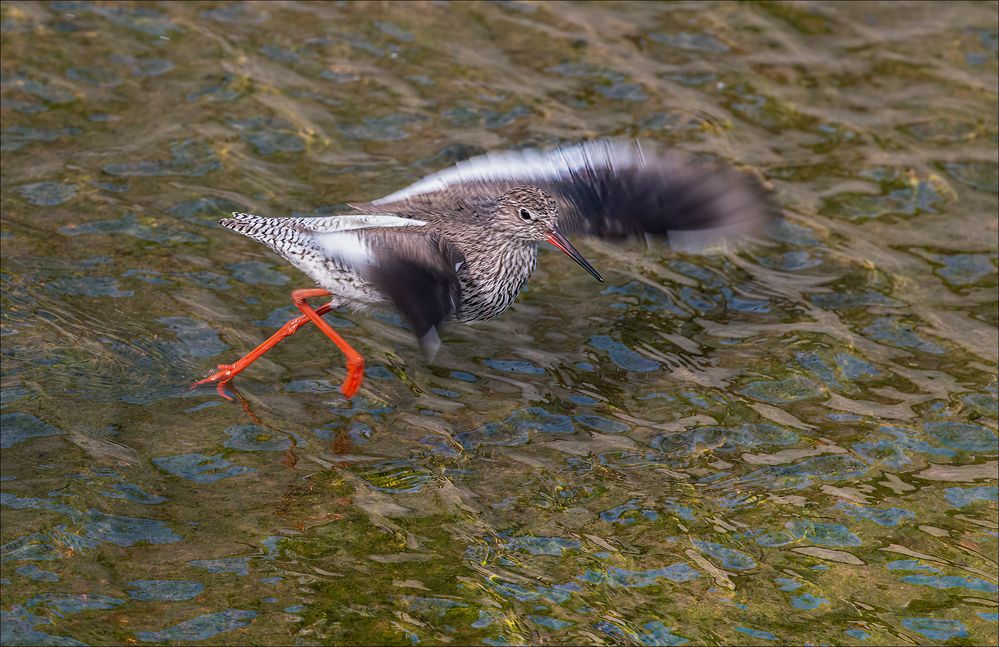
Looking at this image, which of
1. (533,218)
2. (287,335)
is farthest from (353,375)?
(533,218)

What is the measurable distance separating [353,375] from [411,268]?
0.97 meters

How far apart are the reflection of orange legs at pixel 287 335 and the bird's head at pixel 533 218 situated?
4.10 ft

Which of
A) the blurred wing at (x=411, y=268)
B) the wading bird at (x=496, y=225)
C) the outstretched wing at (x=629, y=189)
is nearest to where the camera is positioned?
the blurred wing at (x=411, y=268)

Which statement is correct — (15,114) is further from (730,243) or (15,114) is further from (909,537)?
(909,537)

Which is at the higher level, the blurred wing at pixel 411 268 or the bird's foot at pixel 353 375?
the blurred wing at pixel 411 268

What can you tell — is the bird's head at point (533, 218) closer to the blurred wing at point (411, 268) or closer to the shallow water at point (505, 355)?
the blurred wing at point (411, 268)

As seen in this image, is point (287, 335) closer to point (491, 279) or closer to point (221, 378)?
point (221, 378)

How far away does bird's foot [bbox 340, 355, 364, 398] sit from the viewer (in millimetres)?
7324

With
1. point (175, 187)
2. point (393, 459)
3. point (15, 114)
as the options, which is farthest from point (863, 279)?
point (15, 114)

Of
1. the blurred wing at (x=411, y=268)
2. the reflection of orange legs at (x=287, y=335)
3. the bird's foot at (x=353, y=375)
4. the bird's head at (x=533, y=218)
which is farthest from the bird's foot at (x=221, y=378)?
the bird's head at (x=533, y=218)

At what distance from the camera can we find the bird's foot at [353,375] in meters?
7.32

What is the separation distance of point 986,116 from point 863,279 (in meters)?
2.75

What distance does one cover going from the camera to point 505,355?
795 centimetres

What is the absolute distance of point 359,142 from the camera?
9875 mm
